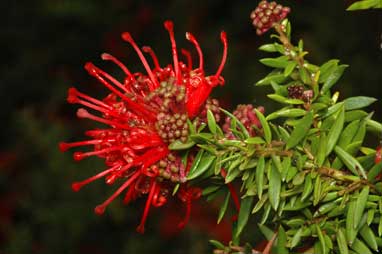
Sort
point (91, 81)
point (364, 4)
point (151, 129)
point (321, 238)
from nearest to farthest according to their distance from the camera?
point (364, 4) → point (321, 238) → point (151, 129) → point (91, 81)

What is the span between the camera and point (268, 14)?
127 cm

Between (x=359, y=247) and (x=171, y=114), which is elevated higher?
(x=171, y=114)

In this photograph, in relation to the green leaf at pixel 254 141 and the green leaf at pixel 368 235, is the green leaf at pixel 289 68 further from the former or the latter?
the green leaf at pixel 368 235

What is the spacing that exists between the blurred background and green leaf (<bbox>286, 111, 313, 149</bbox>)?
190cm

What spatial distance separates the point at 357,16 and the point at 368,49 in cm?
21

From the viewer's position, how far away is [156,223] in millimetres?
3975

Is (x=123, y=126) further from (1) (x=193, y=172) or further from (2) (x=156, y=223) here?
(2) (x=156, y=223)

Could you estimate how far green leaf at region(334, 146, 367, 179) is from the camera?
1.14 m

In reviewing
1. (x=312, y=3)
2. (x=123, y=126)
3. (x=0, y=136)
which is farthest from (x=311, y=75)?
(x=0, y=136)

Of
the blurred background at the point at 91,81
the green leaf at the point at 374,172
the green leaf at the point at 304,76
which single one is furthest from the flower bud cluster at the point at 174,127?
the blurred background at the point at 91,81

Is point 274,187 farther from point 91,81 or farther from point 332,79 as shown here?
point 91,81

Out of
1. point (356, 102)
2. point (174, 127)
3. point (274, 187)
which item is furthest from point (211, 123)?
point (356, 102)

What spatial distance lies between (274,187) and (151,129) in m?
0.29

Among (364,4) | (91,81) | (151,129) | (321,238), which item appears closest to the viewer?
(364,4)
